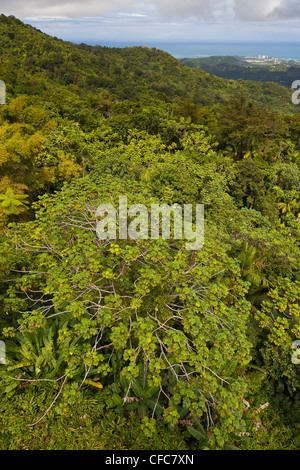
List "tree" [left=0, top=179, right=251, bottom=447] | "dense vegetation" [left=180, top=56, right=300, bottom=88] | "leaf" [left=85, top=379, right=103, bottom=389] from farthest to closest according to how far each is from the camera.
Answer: "dense vegetation" [left=180, top=56, right=300, bottom=88], "leaf" [left=85, top=379, right=103, bottom=389], "tree" [left=0, top=179, right=251, bottom=447]

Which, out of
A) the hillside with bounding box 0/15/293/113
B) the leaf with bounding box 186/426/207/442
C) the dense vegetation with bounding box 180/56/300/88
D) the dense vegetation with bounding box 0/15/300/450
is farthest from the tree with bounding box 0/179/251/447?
the dense vegetation with bounding box 180/56/300/88

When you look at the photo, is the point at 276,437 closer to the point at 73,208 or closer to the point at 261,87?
the point at 73,208

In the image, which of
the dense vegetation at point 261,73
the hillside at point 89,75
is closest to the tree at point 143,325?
the hillside at point 89,75

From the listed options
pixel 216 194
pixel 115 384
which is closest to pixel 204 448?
pixel 115 384

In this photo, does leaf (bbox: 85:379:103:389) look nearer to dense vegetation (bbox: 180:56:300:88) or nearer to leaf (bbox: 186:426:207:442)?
leaf (bbox: 186:426:207:442)

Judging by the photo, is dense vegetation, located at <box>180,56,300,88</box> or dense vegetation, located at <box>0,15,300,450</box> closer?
dense vegetation, located at <box>0,15,300,450</box>

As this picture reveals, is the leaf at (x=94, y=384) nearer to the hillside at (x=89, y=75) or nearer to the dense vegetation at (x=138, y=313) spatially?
the dense vegetation at (x=138, y=313)
